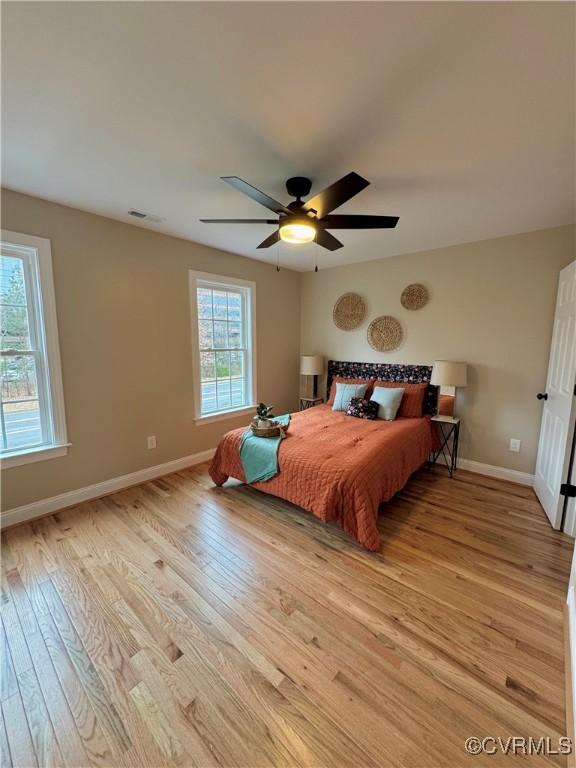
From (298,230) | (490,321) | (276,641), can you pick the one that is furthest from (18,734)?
(490,321)

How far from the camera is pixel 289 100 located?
1.41 meters

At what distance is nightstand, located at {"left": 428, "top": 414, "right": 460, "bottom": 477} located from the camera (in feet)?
11.0

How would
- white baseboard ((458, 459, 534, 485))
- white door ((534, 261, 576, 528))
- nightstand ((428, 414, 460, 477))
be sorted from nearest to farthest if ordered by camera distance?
white door ((534, 261, 576, 528)) < white baseboard ((458, 459, 534, 485)) < nightstand ((428, 414, 460, 477))

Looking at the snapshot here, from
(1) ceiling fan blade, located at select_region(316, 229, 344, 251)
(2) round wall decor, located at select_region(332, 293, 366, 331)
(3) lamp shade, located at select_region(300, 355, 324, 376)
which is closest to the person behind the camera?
(1) ceiling fan blade, located at select_region(316, 229, 344, 251)

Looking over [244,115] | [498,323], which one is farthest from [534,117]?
[498,323]

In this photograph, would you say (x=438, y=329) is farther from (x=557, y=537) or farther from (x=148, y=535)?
(x=148, y=535)

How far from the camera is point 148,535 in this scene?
2.32m

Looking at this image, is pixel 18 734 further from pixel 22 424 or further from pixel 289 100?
pixel 289 100

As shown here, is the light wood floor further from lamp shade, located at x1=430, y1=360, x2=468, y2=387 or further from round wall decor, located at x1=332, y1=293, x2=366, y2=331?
round wall decor, located at x1=332, y1=293, x2=366, y2=331

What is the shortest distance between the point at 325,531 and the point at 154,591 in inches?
47.8

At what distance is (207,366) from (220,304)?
2.57 feet

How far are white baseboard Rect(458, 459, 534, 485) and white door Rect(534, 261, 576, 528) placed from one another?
0.17m

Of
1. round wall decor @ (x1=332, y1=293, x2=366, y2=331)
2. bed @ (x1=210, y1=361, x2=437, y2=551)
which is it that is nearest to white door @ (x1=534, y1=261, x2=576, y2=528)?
bed @ (x1=210, y1=361, x2=437, y2=551)

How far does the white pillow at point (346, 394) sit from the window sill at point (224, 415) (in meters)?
1.18
